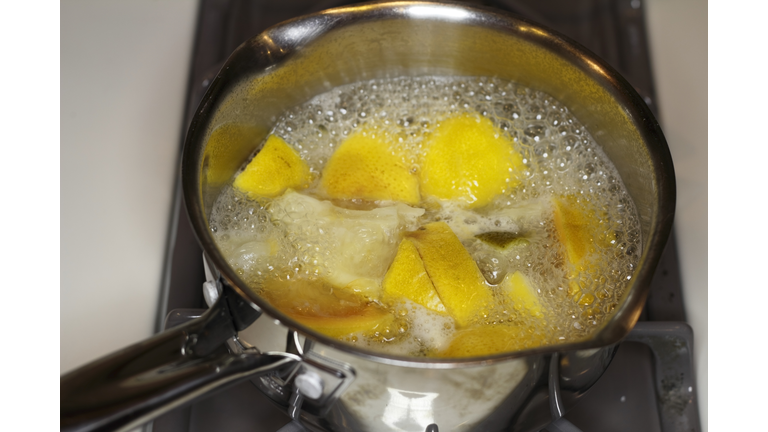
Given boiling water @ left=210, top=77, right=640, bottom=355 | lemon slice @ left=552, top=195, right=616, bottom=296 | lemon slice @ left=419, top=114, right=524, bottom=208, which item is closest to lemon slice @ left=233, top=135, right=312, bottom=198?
boiling water @ left=210, top=77, right=640, bottom=355

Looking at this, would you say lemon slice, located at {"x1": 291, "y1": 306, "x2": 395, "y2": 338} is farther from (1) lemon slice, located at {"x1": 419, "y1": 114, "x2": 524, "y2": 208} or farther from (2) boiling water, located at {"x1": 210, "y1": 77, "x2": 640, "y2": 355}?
(1) lemon slice, located at {"x1": 419, "y1": 114, "x2": 524, "y2": 208}

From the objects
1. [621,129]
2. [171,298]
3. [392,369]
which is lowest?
[171,298]

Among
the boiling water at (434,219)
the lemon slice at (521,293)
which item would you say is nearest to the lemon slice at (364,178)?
the boiling water at (434,219)

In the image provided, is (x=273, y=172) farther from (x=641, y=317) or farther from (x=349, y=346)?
(x=641, y=317)

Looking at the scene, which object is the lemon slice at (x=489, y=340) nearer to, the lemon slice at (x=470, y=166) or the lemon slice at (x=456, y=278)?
the lemon slice at (x=456, y=278)

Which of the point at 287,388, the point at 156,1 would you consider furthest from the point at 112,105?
the point at 287,388

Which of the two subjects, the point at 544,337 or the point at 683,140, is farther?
the point at 683,140

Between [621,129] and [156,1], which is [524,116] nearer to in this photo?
[621,129]
